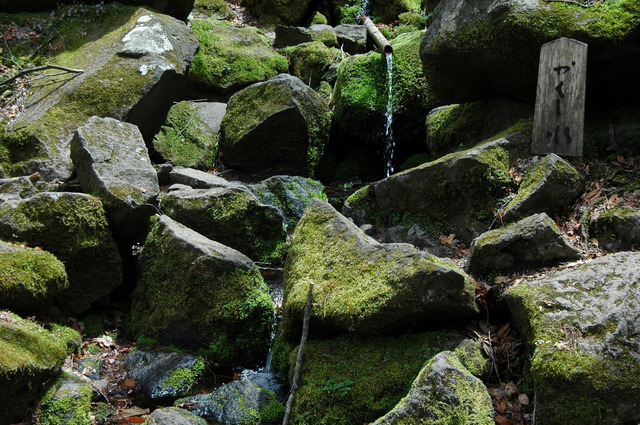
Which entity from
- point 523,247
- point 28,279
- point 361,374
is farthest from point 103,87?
point 523,247

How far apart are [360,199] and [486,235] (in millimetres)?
2783

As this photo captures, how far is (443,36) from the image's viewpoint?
26.8 ft

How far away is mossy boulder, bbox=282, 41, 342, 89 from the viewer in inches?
545

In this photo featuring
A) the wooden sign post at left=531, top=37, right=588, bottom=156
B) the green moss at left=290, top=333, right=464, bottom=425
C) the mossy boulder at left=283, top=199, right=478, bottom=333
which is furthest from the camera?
the wooden sign post at left=531, top=37, right=588, bottom=156

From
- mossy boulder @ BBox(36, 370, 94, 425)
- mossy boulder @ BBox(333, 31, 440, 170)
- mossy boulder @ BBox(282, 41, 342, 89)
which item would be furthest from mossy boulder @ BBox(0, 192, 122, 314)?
mossy boulder @ BBox(282, 41, 342, 89)

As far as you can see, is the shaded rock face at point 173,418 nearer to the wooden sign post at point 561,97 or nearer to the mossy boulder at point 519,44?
the wooden sign post at point 561,97

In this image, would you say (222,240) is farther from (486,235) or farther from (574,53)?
(574,53)

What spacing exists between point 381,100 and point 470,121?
241cm

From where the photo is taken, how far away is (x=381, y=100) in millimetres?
10734

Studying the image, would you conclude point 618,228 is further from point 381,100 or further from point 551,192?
point 381,100

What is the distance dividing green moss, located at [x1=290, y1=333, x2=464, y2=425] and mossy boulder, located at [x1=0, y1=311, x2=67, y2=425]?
2152 mm

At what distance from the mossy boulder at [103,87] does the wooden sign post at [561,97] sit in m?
6.16

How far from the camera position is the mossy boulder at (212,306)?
609cm

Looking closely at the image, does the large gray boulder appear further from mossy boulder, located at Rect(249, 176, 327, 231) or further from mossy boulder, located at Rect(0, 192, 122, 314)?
mossy boulder, located at Rect(249, 176, 327, 231)
